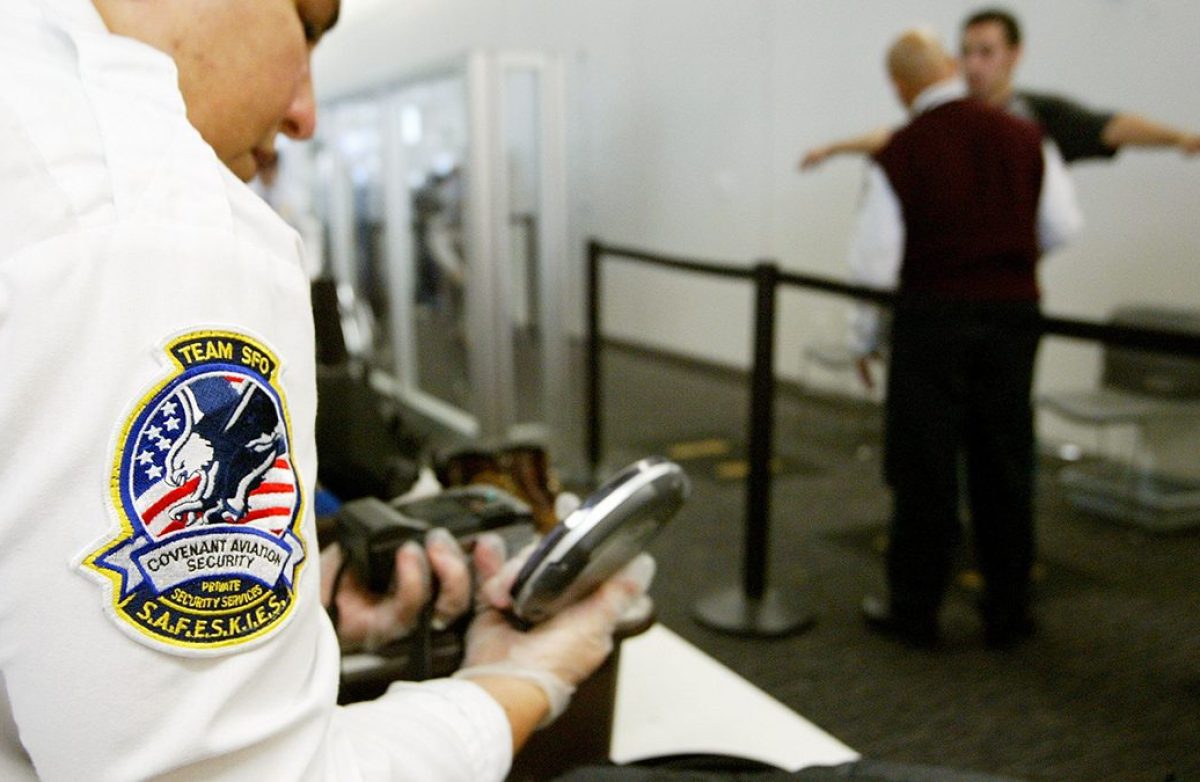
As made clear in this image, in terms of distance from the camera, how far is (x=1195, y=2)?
135 inches

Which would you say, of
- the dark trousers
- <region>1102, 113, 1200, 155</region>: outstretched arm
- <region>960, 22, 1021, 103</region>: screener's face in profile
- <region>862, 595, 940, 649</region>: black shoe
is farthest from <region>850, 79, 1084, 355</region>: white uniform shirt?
<region>862, 595, 940, 649</region>: black shoe

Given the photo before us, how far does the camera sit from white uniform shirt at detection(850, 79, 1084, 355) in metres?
2.59

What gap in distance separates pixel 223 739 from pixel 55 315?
20 centimetres

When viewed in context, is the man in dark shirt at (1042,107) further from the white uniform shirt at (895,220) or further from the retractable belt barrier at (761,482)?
the retractable belt barrier at (761,482)

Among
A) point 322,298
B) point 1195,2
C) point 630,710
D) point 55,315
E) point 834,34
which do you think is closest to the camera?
point 55,315

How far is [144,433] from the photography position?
1.42 feet

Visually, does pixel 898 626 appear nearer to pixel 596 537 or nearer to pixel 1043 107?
pixel 1043 107

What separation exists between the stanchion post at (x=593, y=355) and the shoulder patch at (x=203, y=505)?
3352 mm

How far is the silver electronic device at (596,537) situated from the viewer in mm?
743

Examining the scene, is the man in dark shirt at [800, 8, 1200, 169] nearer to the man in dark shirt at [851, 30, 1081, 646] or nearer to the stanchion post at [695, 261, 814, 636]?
the man in dark shirt at [851, 30, 1081, 646]

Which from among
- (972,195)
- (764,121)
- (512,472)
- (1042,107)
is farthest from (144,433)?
(764,121)

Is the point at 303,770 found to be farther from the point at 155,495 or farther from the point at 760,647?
the point at 760,647

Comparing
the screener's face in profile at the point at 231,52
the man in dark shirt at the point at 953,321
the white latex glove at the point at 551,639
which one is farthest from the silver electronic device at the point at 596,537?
the man in dark shirt at the point at 953,321

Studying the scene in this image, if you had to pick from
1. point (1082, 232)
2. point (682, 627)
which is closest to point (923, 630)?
point (682, 627)
